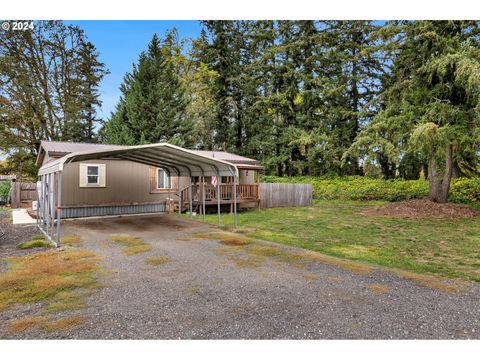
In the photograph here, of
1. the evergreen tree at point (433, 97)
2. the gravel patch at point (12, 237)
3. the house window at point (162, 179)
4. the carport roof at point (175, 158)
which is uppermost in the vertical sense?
the evergreen tree at point (433, 97)

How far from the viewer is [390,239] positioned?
792 cm

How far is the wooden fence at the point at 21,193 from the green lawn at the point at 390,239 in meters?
10.7

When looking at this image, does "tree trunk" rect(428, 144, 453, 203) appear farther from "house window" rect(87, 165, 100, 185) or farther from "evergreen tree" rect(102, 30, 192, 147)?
"evergreen tree" rect(102, 30, 192, 147)

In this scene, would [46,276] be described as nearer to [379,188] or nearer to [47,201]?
[47,201]

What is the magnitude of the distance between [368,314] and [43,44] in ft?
84.0

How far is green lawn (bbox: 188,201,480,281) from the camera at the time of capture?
5638 millimetres

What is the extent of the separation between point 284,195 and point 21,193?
46.9ft

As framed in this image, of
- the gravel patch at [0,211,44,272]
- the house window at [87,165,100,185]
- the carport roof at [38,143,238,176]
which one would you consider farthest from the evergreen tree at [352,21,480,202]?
the gravel patch at [0,211,44,272]

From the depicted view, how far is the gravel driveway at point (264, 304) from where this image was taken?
9.98ft

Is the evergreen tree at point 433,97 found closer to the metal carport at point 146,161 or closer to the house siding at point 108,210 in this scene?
the metal carport at point 146,161

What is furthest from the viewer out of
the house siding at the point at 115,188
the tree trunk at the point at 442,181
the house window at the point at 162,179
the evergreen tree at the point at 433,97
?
the house window at the point at 162,179

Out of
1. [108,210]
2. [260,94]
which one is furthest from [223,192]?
[260,94]

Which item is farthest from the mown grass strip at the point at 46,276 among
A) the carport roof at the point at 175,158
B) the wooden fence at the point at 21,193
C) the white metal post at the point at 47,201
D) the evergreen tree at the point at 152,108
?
the evergreen tree at the point at 152,108
